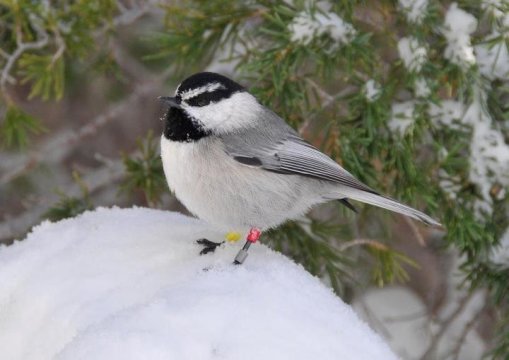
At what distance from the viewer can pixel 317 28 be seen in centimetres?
183

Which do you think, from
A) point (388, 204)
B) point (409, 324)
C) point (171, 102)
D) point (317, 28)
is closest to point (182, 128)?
point (171, 102)

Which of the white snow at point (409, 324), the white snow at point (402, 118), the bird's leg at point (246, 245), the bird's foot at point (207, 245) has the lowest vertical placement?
the white snow at point (409, 324)

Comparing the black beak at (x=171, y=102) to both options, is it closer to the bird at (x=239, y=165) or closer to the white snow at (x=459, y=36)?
the bird at (x=239, y=165)

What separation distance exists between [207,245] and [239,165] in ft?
0.75

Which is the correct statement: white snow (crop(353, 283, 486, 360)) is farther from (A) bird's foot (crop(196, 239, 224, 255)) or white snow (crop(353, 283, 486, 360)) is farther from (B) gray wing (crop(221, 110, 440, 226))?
(A) bird's foot (crop(196, 239, 224, 255))

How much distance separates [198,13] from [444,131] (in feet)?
2.46

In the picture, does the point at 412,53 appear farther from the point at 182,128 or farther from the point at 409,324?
the point at 409,324

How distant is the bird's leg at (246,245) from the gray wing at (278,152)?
0.18 metres

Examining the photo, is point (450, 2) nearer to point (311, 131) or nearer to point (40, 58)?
point (311, 131)

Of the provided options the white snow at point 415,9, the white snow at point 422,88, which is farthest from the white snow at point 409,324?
the white snow at point 415,9

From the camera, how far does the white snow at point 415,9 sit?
1.81 metres

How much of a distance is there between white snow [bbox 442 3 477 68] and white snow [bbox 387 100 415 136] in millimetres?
155

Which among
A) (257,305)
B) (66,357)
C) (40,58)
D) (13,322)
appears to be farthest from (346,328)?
(40,58)

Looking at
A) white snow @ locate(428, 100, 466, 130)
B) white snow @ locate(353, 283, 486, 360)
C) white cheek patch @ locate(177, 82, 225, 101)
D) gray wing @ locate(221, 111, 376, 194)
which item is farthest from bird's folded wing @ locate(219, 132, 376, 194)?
white snow @ locate(353, 283, 486, 360)
